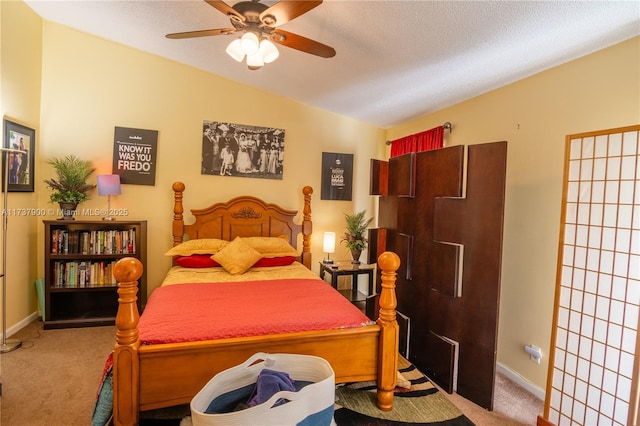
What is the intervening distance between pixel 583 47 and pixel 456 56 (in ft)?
2.43

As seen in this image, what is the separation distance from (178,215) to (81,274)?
112 centimetres

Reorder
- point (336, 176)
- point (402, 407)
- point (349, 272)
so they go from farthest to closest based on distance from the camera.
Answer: point (336, 176), point (349, 272), point (402, 407)

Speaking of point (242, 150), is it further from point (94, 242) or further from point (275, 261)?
point (94, 242)

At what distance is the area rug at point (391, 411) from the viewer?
1978 millimetres

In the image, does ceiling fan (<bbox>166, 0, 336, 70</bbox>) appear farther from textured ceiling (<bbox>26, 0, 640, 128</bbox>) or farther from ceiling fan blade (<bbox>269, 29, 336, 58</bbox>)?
textured ceiling (<bbox>26, 0, 640, 128</bbox>)

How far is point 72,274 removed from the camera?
3.39 meters

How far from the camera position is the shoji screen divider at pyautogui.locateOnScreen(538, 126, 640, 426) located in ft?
5.92

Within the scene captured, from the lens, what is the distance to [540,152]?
7.94ft

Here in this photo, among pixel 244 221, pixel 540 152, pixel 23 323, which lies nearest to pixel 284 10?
pixel 540 152

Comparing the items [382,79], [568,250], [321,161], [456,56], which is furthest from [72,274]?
[568,250]

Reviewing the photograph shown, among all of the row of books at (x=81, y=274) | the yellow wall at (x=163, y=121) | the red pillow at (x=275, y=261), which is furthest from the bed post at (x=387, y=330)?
the row of books at (x=81, y=274)

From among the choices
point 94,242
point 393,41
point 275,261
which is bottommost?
point 275,261

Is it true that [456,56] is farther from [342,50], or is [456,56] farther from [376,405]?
[376,405]

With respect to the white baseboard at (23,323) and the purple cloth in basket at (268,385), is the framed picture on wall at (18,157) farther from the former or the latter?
the purple cloth in basket at (268,385)
